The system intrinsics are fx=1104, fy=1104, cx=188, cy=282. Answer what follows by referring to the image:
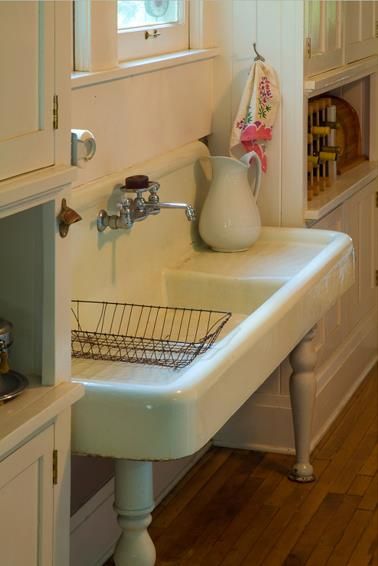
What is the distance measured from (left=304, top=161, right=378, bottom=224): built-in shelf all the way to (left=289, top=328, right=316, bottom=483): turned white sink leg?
1.45 ft

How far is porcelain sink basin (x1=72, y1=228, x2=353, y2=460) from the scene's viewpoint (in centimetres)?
217

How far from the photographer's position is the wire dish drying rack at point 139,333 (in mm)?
2500

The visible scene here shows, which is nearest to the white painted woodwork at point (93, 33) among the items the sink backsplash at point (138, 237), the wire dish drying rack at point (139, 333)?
the sink backsplash at point (138, 237)

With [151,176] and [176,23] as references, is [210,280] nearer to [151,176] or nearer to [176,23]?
[151,176]

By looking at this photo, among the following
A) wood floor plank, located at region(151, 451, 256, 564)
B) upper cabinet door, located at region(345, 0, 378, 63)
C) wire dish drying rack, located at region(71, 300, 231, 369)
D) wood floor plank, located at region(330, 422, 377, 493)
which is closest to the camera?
wire dish drying rack, located at region(71, 300, 231, 369)

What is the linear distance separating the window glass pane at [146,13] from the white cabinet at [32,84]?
1264mm

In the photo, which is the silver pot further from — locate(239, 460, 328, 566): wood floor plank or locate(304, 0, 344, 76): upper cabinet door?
locate(304, 0, 344, 76): upper cabinet door

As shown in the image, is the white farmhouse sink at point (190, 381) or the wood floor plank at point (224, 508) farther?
the wood floor plank at point (224, 508)

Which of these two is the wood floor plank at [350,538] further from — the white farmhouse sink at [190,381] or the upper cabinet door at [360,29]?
the upper cabinet door at [360,29]

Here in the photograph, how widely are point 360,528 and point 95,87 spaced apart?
1.52m

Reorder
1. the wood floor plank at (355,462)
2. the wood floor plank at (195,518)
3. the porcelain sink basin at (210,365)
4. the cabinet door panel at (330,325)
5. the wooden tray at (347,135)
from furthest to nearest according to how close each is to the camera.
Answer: the wooden tray at (347,135) → the cabinet door panel at (330,325) → the wood floor plank at (355,462) → the wood floor plank at (195,518) → the porcelain sink basin at (210,365)

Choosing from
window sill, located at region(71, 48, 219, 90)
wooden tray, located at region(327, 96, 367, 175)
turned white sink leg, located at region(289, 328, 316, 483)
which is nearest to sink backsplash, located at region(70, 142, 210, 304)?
window sill, located at region(71, 48, 219, 90)

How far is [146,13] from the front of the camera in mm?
3393

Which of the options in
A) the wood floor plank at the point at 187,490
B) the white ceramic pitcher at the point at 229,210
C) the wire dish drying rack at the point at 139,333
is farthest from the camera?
the white ceramic pitcher at the point at 229,210
